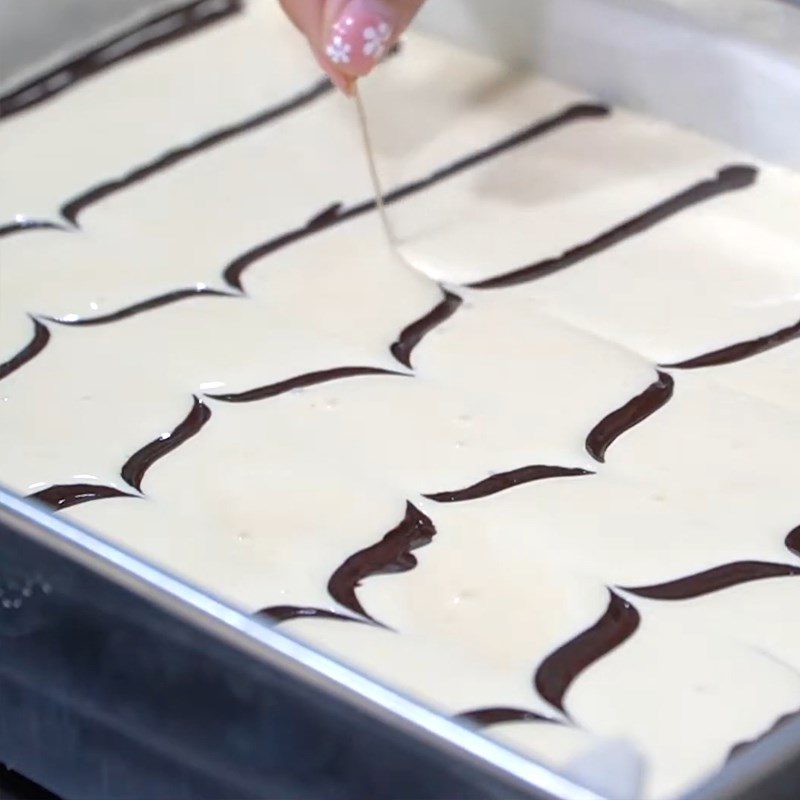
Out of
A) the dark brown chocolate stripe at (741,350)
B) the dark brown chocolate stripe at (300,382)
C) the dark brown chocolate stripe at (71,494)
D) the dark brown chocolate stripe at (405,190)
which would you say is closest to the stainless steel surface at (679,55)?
the dark brown chocolate stripe at (405,190)

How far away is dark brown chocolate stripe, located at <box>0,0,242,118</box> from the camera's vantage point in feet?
3.14

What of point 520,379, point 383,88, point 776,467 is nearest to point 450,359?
point 520,379

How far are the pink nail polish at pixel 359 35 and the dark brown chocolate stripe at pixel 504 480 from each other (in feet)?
0.66

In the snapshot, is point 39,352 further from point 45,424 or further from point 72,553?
point 72,553

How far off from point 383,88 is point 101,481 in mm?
359

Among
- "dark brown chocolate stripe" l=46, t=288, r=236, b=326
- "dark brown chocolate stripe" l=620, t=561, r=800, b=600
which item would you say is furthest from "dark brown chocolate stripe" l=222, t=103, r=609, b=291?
"dark brown chocolate stripe" l=620, t=561, r=800, b=600

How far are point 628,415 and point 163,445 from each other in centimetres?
18

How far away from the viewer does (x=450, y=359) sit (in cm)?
73

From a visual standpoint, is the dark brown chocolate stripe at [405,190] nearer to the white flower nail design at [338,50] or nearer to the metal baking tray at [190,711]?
the white flower nail design at [338,50]

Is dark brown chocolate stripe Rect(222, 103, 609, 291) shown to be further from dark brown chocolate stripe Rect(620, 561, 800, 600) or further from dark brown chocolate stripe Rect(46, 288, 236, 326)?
dark brown chocolate stripe Rect(620, 561, 800, 600)

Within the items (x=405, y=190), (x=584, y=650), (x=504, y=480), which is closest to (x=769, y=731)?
(x=584, y=650)

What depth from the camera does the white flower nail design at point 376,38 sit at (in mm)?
755

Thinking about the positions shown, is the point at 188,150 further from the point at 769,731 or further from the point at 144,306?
the point at 769,731

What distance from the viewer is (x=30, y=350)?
0.74m
